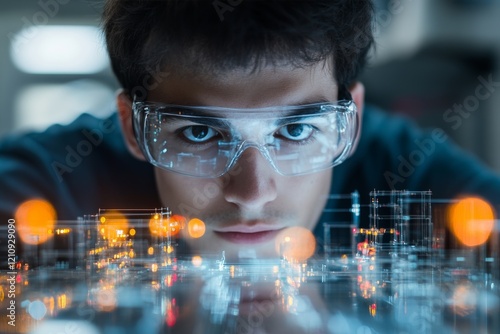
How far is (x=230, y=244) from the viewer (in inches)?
45.8

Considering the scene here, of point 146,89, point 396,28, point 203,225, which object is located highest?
point 396,28

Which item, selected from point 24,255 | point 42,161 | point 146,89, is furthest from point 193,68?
point 24,255

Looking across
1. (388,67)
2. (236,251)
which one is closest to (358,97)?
(388,67)

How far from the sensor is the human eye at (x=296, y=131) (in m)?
1.08

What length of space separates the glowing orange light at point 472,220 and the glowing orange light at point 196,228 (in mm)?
479

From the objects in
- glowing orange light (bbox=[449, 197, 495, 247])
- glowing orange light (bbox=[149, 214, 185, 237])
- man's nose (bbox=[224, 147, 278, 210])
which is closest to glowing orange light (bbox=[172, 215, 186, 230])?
glowing orange light (bbox=[149, 214, 185, 237])

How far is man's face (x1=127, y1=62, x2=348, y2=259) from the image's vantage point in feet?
3.44

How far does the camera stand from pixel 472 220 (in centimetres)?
124

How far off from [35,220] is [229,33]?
0.55 m

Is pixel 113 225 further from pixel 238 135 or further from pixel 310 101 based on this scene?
pixel 310 101

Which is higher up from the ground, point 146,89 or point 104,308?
point 146,89

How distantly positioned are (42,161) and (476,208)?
87 centimetres

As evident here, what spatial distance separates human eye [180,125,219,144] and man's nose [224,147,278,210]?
2.6 inches

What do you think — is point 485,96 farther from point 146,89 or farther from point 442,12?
point 146,89
